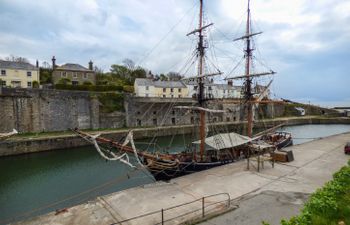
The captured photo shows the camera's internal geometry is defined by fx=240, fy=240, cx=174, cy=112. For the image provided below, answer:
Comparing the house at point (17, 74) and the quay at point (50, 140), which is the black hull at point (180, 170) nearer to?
the quay at point (50, 140)

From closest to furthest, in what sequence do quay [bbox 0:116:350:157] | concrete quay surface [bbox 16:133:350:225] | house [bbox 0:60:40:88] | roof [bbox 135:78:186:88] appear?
1. concrete quay surface [bbox 16:133:350:225]
2. quay [bbox 0:116:350:157]
3. house [bbox 0:60:40:88]
4. roof [bbox 135:78:186:88]

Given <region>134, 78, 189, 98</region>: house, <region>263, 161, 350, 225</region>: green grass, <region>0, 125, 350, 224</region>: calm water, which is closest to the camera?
<region>263, 161, 350, 225</region>: green grass

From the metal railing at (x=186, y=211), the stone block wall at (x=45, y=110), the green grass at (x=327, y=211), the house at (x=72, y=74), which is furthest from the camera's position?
the house at (x=72, y=74)

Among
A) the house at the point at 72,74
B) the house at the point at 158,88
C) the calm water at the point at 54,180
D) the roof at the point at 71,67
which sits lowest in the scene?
the calm water at the point at 54,180

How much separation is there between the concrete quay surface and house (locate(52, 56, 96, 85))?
3342 cm

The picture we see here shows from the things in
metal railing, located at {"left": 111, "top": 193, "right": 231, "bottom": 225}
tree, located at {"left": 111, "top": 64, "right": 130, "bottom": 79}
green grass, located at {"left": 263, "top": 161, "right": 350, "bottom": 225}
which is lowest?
metal railing, located at {"left": 111, "top": 193, "right": 231, "bottom": 225}

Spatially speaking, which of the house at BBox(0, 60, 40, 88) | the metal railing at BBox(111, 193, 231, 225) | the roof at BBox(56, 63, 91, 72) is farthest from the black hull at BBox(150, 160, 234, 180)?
the roof at BBox(56, 63, 91, 72)

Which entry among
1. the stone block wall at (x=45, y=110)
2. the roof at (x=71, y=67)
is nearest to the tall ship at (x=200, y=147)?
the stone block wall at (x=45, y=110)

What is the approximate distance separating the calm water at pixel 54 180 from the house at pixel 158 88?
23.5 m

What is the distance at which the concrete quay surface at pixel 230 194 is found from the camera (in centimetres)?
916

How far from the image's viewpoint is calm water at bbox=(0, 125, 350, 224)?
13.1 m

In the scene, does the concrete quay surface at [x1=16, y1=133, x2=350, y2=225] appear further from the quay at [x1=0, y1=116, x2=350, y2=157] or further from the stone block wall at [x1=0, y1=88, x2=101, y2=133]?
the stone block wall at [x1=0, y1=88, x2=101, y2=133]

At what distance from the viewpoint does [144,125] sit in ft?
129

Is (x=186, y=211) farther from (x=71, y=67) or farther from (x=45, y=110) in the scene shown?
(x=71, y=67)
